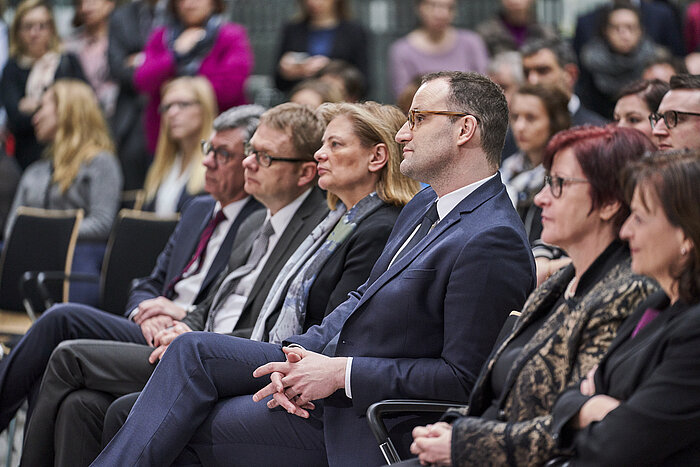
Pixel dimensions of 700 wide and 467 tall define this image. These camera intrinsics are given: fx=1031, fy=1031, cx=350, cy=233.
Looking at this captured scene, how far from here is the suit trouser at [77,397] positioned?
3654mm

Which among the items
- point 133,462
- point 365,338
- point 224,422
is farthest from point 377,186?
point 133,462

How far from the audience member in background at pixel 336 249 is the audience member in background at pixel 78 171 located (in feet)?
8.15

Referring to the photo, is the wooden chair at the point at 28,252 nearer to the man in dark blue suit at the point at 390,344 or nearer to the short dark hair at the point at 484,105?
the man in dark blue suit at the point at 390,344

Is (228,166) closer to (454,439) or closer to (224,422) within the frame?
(224,422)

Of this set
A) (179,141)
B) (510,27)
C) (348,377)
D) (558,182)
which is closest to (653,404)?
(558,182)

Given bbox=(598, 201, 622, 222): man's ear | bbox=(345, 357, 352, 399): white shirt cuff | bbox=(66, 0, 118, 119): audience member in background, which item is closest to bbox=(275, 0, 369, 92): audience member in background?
bbox=(66, 0, 118, 119): audience member in background

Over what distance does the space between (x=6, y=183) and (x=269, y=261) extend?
12.0 ft

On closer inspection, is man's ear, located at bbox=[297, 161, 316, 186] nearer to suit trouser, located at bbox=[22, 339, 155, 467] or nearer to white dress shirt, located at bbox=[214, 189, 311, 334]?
white dress shirt, located at bbox=[214, 189, 311, 334]

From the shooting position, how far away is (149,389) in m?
3.21

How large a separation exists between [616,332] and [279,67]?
17.8 ft

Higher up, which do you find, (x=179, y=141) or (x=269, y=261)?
(x=269, y=261)

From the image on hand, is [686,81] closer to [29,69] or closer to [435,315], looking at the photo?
[435,315]

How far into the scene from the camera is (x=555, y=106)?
16.7 feet

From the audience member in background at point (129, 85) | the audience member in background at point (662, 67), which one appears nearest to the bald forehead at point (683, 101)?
the audience member in background at point (662, 67)
